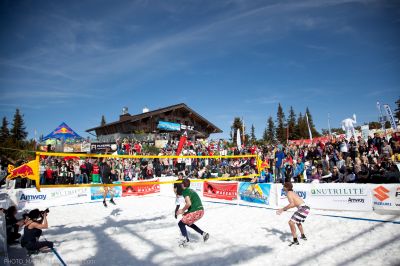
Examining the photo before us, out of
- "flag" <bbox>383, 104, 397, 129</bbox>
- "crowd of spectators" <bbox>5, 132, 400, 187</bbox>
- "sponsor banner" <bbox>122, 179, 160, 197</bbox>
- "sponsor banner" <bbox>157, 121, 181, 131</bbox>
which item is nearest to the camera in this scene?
"crowd of spectators" <bbox>5, 132, 400, 187</bbox>

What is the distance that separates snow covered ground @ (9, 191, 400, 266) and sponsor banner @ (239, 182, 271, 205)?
138cm

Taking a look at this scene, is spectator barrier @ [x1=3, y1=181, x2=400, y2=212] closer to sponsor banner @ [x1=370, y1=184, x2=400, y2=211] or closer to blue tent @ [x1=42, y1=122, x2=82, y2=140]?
sponsor banner @ [x1=370, y1=184, x2=400, y2=211]

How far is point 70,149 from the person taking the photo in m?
23.4

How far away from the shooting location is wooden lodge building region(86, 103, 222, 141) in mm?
28247

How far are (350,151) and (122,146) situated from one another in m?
15.6

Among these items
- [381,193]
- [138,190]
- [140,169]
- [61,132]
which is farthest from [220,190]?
[61,132]

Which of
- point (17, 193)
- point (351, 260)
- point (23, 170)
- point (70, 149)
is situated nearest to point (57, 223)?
point (23, 170)

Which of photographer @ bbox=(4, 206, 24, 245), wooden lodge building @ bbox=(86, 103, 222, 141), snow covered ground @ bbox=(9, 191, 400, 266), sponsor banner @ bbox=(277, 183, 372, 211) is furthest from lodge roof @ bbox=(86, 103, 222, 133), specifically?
sponsor banner @ bbox=(277, 183, 372, 211)

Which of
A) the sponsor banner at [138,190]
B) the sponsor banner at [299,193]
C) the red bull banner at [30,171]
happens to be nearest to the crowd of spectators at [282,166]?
the sponsor banner at [138,190]

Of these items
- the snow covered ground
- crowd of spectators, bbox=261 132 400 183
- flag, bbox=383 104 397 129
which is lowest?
the snow covered ground

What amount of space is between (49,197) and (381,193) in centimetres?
1595

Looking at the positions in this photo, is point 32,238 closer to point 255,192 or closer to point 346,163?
point 255,192

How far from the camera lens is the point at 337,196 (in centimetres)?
1000

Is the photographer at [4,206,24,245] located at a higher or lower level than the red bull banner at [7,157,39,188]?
lower
